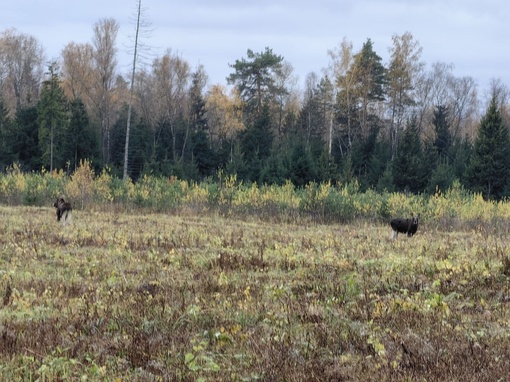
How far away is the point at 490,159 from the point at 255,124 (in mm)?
22838

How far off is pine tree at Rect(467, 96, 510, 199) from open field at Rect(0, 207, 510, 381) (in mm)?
29093

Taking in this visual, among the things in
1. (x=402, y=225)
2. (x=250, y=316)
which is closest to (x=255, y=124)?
(x=402, y=225)

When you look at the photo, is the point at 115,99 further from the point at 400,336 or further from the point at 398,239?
the point at 400,336

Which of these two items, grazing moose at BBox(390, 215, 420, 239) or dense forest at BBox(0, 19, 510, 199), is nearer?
grazing moose at BBox(390, 215, 420, 239)

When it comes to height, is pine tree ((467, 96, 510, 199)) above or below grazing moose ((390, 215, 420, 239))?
above

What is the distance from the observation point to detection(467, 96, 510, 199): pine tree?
37281mm

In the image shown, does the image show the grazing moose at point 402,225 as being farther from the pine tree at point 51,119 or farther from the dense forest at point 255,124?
the pine tree at point 51,119

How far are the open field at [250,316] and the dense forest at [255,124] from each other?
2283cm

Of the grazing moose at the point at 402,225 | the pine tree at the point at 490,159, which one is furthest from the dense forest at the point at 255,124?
the grazing moose at the point at 402,225

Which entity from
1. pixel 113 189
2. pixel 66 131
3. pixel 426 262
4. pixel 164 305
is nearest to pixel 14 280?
pixel 164 305

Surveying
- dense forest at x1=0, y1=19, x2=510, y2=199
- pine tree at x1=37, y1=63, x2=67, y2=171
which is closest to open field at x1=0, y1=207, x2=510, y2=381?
dense forest at x1=0, y1=19, x2=510, y2=199

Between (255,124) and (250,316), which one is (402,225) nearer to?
(250,316)

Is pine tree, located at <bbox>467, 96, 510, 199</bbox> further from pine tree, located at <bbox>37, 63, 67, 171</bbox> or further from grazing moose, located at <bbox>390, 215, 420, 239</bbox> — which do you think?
pine tree, located at <bbox>37, 63, 67, 171</bbox>

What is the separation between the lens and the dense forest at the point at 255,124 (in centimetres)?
3850
